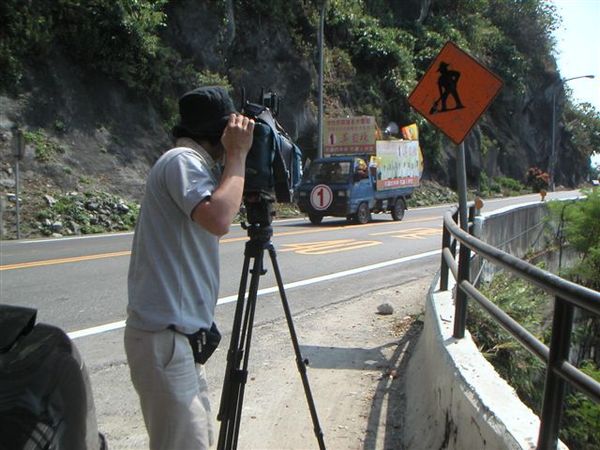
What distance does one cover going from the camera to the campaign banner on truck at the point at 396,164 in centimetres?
2145

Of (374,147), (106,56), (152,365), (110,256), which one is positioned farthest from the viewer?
(374,147)

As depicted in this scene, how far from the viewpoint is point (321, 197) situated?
62.7 ft

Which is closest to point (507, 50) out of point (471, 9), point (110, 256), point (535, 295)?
point (471, 9)

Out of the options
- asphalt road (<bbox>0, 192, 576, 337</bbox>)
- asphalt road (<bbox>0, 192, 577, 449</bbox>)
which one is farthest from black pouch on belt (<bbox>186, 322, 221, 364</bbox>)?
asphalt road (<bbox>0, 192, 576, 337</bbox>)

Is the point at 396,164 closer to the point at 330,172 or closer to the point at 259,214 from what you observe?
the point at 330,172

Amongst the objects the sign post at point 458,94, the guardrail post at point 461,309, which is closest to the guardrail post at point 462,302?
the guardrail post at point 461,309

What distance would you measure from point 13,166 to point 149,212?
643 inches

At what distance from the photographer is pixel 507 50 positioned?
4794 centimetres

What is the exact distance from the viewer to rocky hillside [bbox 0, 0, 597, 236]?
Result: 1841 cm

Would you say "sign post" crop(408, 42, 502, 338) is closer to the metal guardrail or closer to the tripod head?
the tripod head

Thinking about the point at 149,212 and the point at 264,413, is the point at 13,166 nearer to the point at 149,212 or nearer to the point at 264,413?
the point at 264,413

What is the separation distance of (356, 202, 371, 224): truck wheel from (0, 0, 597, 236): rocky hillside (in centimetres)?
667

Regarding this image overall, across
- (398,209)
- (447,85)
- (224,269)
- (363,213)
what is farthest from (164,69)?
(447,85)

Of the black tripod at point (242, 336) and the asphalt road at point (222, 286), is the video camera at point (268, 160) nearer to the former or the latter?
the black tripod at point (242, 336)
